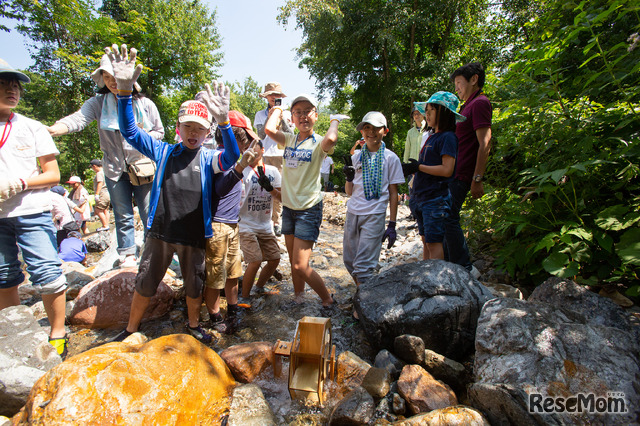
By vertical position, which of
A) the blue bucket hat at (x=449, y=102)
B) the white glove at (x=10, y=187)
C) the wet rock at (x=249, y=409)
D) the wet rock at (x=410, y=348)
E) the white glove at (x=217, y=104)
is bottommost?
the wet rock at (x=249, y=409)

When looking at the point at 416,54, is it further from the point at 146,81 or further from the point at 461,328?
the point at 461,328

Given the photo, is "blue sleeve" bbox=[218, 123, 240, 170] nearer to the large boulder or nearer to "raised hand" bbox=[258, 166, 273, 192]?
"raised hand" bbox=[258, 166, 273, 192]

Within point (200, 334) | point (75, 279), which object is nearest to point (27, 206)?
point (200, 334)

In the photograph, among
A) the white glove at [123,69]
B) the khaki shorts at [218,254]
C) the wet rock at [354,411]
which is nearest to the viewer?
the wet rock at [354,411]

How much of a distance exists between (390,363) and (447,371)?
399mm

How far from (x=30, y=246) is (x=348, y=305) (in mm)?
3101

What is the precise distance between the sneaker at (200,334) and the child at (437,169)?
2.36 meters

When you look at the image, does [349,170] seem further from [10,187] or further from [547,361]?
[10,187]

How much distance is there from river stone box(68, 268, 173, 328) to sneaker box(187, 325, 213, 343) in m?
0.76

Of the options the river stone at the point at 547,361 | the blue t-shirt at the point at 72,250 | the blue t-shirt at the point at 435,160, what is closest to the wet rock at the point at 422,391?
the river stone at the point at 547,361

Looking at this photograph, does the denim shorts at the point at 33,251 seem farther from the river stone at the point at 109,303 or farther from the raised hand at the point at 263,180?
the raised hand at the point at 263,180

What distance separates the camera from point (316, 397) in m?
2.26

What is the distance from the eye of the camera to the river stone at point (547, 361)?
1.68 meters

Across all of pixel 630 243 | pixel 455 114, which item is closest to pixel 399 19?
pixel 455 114
